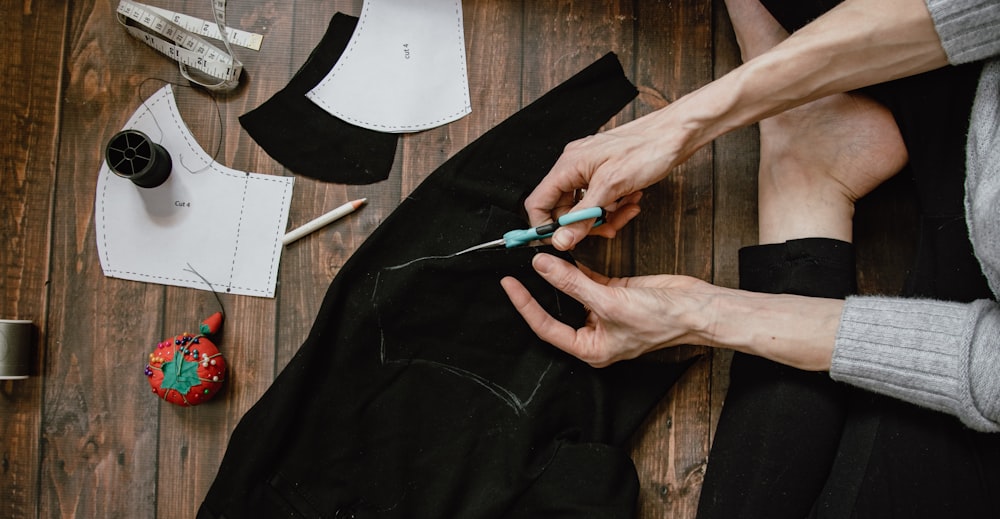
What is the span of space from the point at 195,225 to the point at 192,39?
0.37 metres

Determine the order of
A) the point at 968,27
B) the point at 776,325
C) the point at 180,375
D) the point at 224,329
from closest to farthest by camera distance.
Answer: the point at 968,27 → the point at 776,325 → the point at 180,375 → the point at 224,329

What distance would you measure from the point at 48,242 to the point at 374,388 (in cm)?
73

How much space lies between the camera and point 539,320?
1122 millimetres

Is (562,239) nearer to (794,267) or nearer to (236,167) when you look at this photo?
(794,267)

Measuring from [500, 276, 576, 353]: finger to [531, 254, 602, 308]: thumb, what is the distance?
0.20 feet

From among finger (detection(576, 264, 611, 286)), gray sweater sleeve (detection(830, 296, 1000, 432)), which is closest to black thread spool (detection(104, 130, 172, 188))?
finger (detection(576, 264, 611, 286))

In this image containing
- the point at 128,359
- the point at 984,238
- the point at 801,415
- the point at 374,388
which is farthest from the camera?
the point at 128,359

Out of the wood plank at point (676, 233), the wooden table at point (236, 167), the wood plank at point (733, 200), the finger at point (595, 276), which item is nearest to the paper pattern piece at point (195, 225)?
the wooden table at point (236, 167)

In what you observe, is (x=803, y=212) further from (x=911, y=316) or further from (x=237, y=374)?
(x=237, y=374)

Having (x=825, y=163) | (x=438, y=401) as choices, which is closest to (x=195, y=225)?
(x=438, y=401)

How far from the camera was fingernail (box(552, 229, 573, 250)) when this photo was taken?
1046mm

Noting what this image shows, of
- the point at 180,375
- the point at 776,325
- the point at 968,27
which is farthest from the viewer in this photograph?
the point at 180,375

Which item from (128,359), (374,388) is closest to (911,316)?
(374,388)

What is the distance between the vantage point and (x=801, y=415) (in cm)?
106
